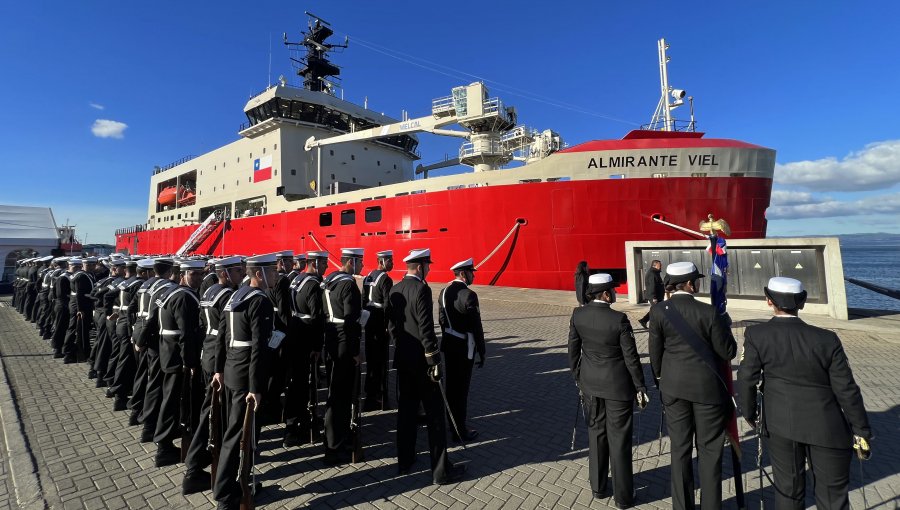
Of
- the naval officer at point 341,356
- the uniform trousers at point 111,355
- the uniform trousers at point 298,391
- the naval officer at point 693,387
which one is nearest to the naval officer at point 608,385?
the naval officer at point 693,387

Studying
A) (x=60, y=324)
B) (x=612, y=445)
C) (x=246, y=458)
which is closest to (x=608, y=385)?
(x=612, y=445)

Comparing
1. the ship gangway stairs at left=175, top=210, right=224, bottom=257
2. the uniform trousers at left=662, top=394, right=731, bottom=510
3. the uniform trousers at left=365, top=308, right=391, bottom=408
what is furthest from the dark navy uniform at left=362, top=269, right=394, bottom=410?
the ship gangway stairs at left=175, top=210, right=224, bottom=257

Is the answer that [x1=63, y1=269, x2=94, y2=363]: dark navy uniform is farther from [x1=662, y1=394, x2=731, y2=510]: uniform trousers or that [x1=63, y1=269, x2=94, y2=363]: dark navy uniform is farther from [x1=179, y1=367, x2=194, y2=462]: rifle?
[x1=662, y1=394, x2=731, y2=510]: uniform trousers

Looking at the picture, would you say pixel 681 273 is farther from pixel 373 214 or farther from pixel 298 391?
pixel 373 214

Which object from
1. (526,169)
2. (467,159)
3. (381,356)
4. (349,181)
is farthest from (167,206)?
(381,356)

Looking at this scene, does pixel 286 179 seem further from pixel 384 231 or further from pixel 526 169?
pixel 526 169

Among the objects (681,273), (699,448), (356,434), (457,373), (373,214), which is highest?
(373,214)

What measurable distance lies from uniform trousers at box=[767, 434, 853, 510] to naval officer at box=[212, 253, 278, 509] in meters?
3.50

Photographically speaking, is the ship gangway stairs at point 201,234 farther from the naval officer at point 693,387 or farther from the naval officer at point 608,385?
the naval officer at point 693,387

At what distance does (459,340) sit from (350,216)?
45.4ft

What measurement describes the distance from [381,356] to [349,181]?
19.4 meters

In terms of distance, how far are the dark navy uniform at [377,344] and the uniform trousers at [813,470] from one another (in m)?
3.84

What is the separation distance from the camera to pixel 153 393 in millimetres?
4043

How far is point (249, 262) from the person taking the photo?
3.23 metres
